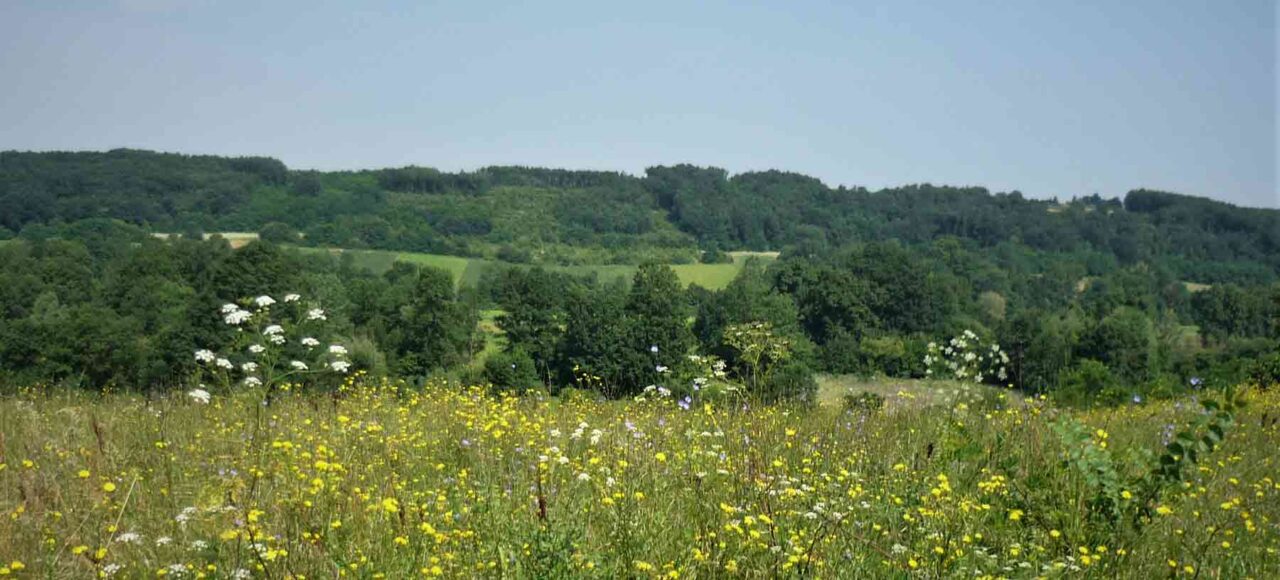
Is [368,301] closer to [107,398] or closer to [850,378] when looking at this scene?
[850,378]

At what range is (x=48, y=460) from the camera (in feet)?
16.6

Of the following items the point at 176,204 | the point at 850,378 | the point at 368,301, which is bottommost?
the point at 850,378

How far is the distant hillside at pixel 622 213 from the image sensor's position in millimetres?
71562

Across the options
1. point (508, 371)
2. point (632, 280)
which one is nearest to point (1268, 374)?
point (508, 371)

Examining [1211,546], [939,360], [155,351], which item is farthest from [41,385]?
[155,351]

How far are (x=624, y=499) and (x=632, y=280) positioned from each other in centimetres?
5787

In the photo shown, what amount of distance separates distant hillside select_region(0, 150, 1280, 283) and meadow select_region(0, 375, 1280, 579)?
61.6 meters

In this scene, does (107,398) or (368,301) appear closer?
(107,398)

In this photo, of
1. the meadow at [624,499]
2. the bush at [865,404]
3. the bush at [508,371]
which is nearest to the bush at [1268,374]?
the meadow at [624,499]

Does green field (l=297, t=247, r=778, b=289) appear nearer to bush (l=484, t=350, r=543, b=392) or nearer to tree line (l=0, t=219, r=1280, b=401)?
tree line (l=0, t=219, r=1280, b=401)

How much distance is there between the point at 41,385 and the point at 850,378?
144 feet

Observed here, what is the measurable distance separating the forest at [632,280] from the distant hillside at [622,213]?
0.36m

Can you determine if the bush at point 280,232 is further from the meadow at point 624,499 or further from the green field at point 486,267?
the meadow at point 624,499

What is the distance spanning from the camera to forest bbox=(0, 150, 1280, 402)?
28062 millimetres
